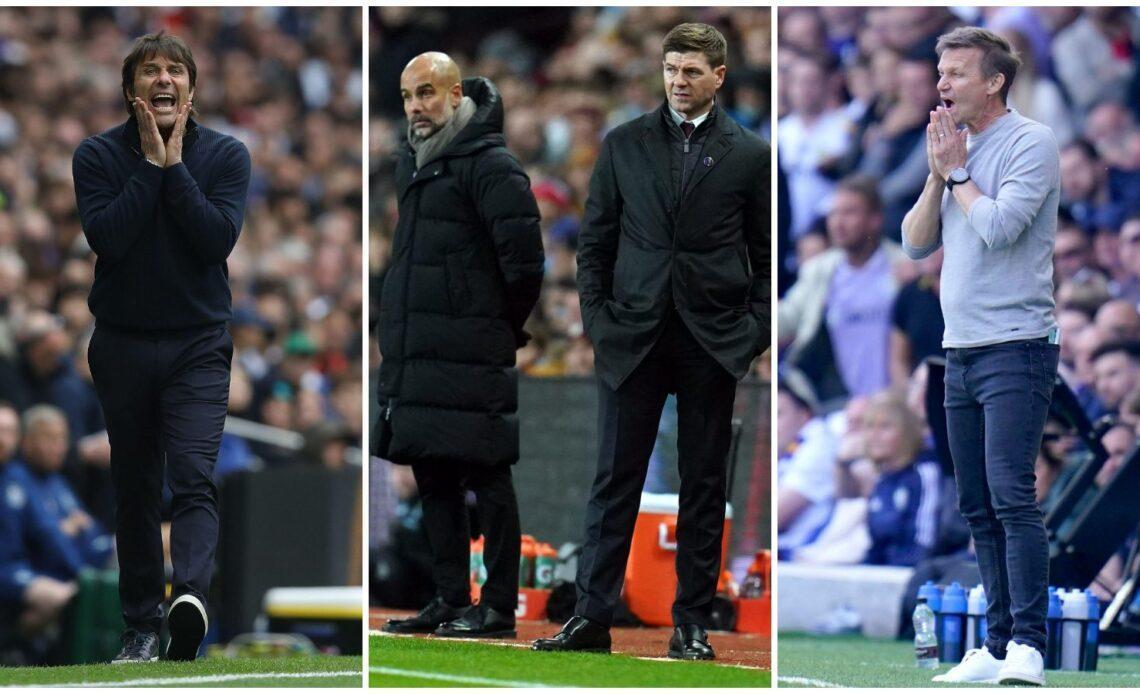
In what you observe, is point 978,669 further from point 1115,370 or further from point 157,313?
point 1115,370

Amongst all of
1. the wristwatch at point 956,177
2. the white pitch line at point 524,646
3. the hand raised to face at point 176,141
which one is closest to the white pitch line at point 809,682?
the white pitch line at point 524,646

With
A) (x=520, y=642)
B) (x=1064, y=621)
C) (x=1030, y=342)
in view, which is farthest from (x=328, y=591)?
(x=1030, y=342)

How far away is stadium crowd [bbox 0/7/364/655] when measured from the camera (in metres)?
11.0

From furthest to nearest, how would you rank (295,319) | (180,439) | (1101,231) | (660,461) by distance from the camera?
1. (295,319)
2. (1101,231)
3. (660,461)
4. (180,439)

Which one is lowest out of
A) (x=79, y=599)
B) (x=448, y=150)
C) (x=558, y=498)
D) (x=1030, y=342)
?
(x=79, y=599)

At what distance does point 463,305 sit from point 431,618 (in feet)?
3.92

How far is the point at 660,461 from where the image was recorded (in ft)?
30.1

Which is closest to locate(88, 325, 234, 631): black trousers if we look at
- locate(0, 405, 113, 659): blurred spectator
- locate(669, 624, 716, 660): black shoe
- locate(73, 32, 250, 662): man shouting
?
locate(73, 32, 250, 662): man shouting

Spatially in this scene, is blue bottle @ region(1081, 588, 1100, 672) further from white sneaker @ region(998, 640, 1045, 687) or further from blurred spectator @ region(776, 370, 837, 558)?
blurred spectator @ region(776, 370, 837, 558)

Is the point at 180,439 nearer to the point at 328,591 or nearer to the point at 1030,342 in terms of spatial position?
the point at 1030,342

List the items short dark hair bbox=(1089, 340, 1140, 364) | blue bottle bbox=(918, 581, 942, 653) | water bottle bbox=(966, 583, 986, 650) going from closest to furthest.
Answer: water bottle bbox=(966, 583, 986, 650), blue bottle bbox=(918, 581, 942, 653), short dark hair bbox=(1089, 340, 1140, 364)

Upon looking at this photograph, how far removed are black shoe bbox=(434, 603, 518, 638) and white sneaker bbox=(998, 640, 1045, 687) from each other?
72.8 inches

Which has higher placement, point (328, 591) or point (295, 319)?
point (295, 319)

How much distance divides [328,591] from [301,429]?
9.01 ft
